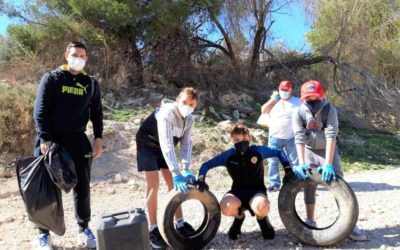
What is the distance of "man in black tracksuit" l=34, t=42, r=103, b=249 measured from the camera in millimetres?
3854

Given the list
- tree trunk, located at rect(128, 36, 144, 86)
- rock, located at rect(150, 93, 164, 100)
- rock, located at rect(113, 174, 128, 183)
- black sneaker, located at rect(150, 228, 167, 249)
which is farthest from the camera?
tree trunk, located at rect(128, 36, 144, 86)

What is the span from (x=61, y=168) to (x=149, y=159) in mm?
837

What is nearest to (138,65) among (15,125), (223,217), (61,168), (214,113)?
(214,113)

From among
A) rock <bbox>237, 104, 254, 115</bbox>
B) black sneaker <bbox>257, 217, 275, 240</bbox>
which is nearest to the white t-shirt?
black sneaker <bbox>257, 217, 275, 240</bbox>

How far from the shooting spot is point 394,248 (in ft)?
13.1

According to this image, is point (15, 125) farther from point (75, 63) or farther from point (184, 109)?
point (184, 109)

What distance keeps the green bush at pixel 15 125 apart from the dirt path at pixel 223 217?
0.81 m

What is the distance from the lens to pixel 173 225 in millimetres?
3977

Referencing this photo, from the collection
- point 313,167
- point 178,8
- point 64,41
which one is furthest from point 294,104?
point 64,41

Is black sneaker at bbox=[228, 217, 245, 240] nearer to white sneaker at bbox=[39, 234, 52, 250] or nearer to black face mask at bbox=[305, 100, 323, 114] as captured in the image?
black face mask at bbox=[305, 100, 323, 114]

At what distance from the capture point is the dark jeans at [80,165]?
13.1 feet

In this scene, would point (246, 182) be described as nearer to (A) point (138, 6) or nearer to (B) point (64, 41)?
(A) point (138, 6)

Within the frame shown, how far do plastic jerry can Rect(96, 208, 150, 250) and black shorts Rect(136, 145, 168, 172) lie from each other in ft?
Answer: 3.66

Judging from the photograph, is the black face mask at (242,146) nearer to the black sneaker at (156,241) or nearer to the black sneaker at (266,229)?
the black sneaker at (266,229)
